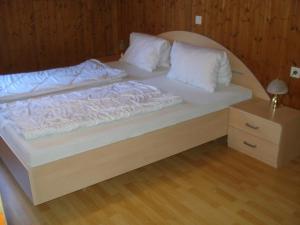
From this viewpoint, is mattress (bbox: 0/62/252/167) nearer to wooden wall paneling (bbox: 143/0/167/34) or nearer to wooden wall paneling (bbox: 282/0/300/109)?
wooden wall paneling (bbox: 282/0/300/109)

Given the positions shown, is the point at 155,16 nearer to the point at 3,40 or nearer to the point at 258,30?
the point at 258,30

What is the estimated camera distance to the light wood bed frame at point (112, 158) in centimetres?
208

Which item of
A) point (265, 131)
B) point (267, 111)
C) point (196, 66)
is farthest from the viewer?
point (196, 66)

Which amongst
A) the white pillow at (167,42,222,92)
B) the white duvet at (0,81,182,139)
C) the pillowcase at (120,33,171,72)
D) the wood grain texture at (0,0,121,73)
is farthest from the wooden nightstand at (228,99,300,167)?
the wood grain texture at (0,0,121,73)

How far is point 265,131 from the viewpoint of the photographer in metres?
2.69

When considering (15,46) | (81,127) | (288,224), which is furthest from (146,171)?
(15,46)

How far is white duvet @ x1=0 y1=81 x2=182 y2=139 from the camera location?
2244 millimetres

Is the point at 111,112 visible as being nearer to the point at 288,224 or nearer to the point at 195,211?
the point at 195,211

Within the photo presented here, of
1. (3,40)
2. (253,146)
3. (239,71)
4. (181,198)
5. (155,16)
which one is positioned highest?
(155,16)

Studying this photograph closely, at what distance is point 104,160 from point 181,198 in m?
0.61

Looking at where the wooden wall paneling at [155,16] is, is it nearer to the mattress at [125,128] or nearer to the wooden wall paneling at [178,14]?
the wooden wall paneling at [178,14]

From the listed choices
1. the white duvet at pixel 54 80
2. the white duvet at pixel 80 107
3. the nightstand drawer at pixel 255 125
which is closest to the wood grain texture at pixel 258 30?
the nightstand drawer at pixel 255 125

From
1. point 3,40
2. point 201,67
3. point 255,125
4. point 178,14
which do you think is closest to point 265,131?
point 255,125

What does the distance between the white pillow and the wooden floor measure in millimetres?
729
